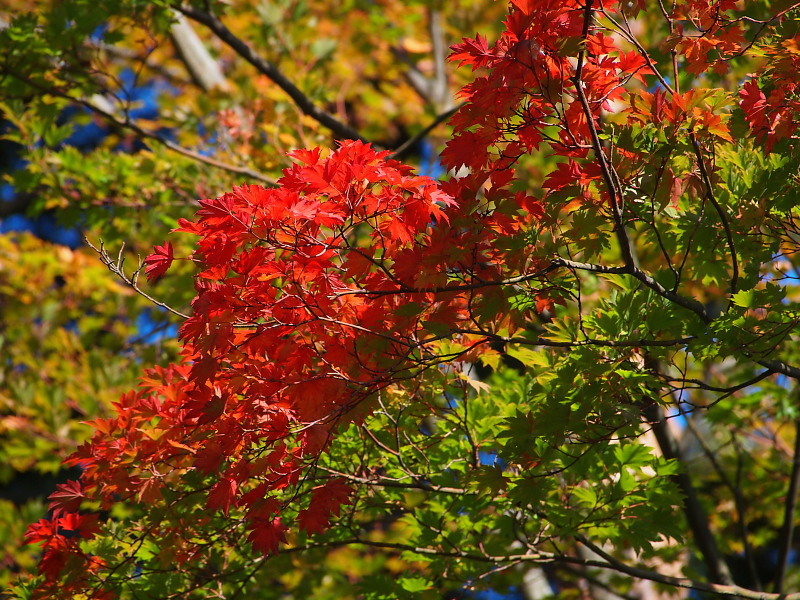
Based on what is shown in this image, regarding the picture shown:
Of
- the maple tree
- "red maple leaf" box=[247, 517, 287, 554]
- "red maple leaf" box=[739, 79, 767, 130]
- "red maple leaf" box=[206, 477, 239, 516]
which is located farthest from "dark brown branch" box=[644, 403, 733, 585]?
"red maple leaf" box=[206, 477, 239, 516]

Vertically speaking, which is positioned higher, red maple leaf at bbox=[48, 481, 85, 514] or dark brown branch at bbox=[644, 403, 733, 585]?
red maple leaf at bbox=[48, 481, 85, 514]

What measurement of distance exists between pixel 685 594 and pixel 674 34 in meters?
5.08

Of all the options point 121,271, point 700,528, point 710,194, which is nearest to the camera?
point 710,194

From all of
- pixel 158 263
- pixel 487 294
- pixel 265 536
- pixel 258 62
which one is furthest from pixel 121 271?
pixel 258 62

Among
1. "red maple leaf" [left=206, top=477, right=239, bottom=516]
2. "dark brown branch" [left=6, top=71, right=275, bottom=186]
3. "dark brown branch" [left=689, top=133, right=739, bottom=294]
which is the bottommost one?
"red maple leaf" [left=206, top=477, right=239, bottom=516]

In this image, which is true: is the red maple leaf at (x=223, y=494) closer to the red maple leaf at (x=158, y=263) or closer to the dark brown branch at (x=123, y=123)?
the red maple leaf at (x=158, y=263)

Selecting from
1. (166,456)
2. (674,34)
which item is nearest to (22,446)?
(166,456)

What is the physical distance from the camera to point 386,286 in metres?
2.03

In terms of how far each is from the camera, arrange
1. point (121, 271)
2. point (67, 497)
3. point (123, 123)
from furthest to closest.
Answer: point (123, 123) → point (67, 497) → point (121, 271)

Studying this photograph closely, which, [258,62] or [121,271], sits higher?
[258,62]

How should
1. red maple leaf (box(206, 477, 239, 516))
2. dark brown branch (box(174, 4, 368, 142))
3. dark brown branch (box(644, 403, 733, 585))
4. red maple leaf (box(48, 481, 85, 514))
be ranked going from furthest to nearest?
dark brown branch (box(174, 4, 368, 142)) < dark brown branch (box(644, 403, 733, 585)) < red maple leaf (box(48, 481, 85, 514)) < red maple leaf (box(206, 477, 239, 516))

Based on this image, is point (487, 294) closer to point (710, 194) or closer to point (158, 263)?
point (710, 194)

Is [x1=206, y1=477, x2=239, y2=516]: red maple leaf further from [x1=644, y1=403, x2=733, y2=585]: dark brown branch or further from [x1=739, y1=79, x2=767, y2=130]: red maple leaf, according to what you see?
[x1=644, y1=403, x2=733, y2=585]: dark brown branch

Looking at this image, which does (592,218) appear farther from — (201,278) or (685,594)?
(685,594)
